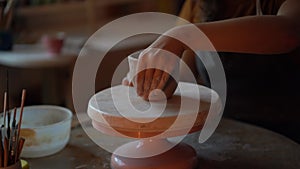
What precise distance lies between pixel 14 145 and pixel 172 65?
13.1 inches

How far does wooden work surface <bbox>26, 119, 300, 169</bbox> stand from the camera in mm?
965

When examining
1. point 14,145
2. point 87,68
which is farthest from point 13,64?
point 14,145

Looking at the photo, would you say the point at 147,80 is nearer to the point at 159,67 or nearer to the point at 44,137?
the point at 159,67

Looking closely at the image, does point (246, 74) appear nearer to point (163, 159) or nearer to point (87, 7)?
point (163, 159)

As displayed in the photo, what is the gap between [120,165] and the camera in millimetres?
927

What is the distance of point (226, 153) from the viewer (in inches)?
40.0

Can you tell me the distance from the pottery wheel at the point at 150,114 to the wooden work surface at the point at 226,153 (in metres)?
0.13

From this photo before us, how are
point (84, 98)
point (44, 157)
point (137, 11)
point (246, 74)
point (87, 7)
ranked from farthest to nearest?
point (137, 11)
point (87, 7)
point (84, 98)
point (246, 74)
point (44, 157)

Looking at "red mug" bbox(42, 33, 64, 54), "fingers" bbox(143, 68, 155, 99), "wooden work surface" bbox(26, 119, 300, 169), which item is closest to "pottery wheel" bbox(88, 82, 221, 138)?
"fingers" bbox(143, 68, 155, 99)

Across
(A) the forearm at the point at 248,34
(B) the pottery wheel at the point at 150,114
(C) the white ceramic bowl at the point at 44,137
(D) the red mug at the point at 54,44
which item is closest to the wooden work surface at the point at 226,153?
(C) the white ceramic bowl at the point at 44,137

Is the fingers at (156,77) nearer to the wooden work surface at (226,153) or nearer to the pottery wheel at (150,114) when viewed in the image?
the pottery wheel at (150,114)

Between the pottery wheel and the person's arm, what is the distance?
40 millimetres

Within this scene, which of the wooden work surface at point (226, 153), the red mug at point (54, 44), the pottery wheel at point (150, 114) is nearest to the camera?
the pottery wheel at point (150, 114)

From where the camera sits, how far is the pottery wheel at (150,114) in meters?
0.85
